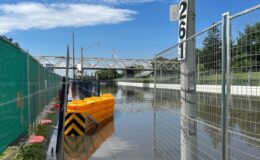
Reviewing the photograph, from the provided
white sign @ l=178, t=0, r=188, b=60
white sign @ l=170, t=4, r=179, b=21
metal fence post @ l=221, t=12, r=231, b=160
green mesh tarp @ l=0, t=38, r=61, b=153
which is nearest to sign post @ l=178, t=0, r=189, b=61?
white sign @ l=178, t=0, r=188, b=60

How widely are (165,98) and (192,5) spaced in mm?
1707

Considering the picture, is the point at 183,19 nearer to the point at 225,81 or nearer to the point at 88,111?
the point at 225,81

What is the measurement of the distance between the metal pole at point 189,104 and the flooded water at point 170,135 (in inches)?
3.6

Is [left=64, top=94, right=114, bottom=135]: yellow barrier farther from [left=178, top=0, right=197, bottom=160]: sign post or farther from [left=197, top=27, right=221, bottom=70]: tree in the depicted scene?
[left=197, top=27, right=221, bottom=70]: tree

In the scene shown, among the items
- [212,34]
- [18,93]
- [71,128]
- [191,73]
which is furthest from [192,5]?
[71,128]

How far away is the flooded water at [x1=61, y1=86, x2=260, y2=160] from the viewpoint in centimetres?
432

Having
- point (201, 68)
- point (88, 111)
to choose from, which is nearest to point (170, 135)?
point (201, 68)

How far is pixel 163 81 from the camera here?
25.6 feet

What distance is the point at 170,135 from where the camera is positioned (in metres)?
9.59

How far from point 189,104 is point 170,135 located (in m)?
3.42

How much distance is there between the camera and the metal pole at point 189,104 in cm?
614

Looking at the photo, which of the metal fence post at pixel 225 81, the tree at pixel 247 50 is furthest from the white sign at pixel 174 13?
the tree at pixel 247 50

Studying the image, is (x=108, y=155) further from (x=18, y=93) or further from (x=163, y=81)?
(x=163, y=81)

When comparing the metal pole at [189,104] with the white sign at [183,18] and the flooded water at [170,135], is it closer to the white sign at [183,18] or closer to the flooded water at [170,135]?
the flooded water at [170,135]
